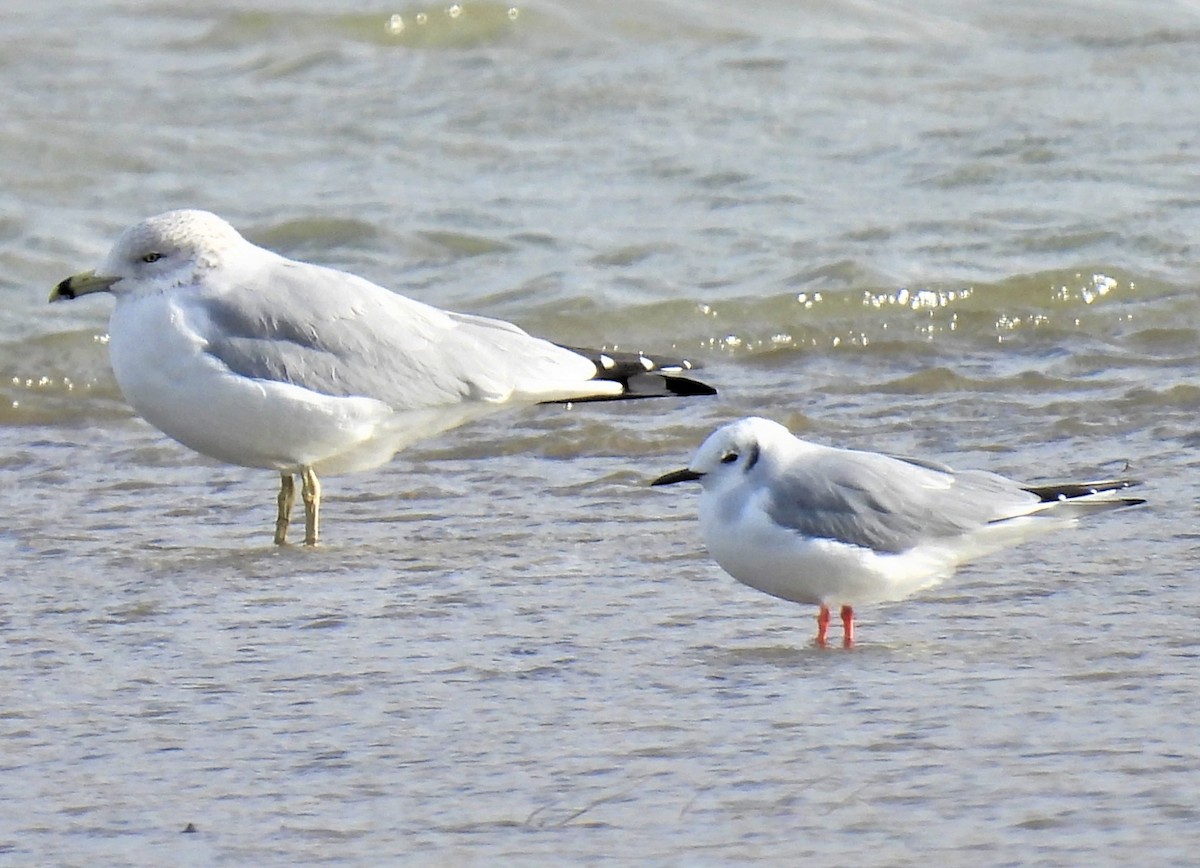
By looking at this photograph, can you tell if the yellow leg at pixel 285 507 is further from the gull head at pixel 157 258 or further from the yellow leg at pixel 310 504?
the gull head at pixel 157 258

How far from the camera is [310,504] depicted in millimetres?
5641

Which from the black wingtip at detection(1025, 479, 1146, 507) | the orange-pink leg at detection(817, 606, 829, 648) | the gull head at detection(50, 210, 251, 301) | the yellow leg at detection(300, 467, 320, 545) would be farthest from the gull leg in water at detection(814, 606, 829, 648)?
the gull head at detection(50, 210, 251, 301)

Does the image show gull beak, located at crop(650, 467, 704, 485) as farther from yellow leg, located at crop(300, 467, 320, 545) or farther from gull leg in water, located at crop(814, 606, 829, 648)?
yellow leg, located at crop(300, 467, 320, 545)

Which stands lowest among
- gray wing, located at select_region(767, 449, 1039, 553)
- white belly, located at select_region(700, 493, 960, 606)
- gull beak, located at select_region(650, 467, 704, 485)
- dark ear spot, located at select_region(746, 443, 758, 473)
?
white belly, located at select_region(700, 493, 960, 606)

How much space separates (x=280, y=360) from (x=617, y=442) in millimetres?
1292

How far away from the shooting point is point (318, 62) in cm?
1248

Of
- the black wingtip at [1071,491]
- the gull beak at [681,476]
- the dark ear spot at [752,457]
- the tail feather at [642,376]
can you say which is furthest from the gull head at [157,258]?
the black wingtip at [1071,491]

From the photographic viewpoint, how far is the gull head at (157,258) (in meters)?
5.62

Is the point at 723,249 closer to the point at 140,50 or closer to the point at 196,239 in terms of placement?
the point at 196,239

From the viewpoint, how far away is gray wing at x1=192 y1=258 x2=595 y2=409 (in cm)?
555

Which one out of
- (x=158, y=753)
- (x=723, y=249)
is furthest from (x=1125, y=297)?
(x=158, y=753)

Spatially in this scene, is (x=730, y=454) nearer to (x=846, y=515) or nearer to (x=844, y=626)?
(x=846, y=515)

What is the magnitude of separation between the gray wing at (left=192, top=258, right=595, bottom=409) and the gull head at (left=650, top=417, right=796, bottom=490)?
1.37m

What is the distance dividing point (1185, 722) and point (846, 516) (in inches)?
37.6
